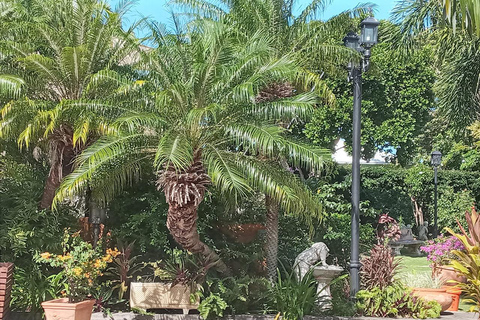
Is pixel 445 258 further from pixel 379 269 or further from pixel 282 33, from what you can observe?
pixel 282 33

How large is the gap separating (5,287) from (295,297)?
477 cm

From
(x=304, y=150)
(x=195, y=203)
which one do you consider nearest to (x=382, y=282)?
(x=304, y=150)

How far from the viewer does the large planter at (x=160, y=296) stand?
31.1 feet

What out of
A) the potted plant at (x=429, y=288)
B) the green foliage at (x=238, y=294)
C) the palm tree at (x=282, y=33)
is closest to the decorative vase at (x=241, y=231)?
the palm tree at (x=282, y=33)

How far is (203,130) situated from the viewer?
8.72 metres

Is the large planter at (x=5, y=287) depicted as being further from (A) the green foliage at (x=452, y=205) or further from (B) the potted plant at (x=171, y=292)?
(A) the green foliage at (x=452, y=205)

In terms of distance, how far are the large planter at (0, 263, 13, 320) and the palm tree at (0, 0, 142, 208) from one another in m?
1.92

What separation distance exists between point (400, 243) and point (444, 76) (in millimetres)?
8949

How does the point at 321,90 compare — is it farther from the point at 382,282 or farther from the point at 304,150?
the point at 382,282

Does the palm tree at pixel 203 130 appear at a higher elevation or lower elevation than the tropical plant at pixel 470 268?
higher

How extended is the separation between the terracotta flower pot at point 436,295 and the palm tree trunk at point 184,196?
4.49 metres

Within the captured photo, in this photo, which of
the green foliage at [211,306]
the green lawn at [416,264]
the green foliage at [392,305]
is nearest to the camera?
the green foliage at [211,306]

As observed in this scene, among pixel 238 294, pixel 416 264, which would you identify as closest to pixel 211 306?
pixel 238 294

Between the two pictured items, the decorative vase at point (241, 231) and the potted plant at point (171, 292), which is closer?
the potted plant at point (171, 292)
